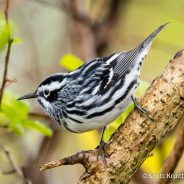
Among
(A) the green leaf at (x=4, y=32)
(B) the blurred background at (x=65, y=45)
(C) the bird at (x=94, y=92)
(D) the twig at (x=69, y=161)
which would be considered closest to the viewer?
(D) the twig at (x=69, y=161)

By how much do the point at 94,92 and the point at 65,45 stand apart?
110 inches

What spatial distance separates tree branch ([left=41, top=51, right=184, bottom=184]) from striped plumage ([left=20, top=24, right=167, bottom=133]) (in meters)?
0.35

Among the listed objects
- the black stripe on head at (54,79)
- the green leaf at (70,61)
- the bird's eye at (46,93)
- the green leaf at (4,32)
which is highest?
the green leaf at (4,32)

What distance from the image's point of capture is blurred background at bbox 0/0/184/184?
5535 millimetres

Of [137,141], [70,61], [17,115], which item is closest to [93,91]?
[70,61]

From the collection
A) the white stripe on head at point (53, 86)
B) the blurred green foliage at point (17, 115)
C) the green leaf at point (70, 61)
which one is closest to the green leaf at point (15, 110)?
the blurred green foliage at point (17, 115)

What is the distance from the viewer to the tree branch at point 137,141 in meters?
3.35

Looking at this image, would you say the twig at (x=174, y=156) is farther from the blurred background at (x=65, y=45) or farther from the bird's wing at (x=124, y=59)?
the blurred background at (x=65, y=45)

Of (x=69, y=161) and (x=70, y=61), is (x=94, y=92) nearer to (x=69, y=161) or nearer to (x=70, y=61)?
(x=70, y=61)

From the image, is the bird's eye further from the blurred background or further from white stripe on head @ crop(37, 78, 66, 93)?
the blurred background

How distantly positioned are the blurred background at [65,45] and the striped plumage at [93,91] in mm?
1128

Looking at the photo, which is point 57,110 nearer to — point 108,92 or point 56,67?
point 108,92

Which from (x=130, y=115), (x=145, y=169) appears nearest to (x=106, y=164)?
(x=130, y=115)

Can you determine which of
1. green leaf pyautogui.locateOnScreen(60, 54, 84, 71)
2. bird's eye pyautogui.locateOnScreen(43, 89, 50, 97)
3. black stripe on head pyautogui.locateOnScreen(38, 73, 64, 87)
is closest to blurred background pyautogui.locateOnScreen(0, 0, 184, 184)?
bird's eye pyautogui.locateOnScreen(43, 89, 50, 97)
